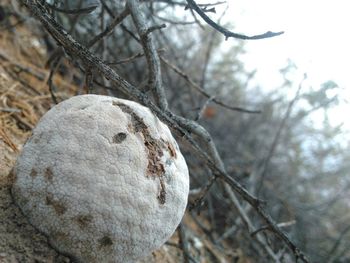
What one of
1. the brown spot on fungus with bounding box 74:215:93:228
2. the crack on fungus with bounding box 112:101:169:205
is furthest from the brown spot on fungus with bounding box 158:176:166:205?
the brown spot on fungus with bounding box 74:215:93:228

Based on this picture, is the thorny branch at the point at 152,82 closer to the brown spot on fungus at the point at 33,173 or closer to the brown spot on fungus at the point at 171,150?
the brown spot on fungus at the point at 171,150

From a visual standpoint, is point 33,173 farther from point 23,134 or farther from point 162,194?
point 23,134

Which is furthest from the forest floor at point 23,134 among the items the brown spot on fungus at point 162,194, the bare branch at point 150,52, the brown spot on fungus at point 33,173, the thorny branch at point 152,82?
the bare branch at point 150,52

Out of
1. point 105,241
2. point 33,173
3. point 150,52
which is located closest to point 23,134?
point 33,173

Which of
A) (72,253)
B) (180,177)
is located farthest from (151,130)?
(72,253)

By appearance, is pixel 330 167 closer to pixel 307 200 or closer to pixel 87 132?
pixel 307 200

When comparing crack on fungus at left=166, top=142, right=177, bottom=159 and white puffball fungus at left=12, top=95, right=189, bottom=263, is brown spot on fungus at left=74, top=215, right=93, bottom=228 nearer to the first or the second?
white puffball fungus at left=12, top=95, right=189, bottom=263
